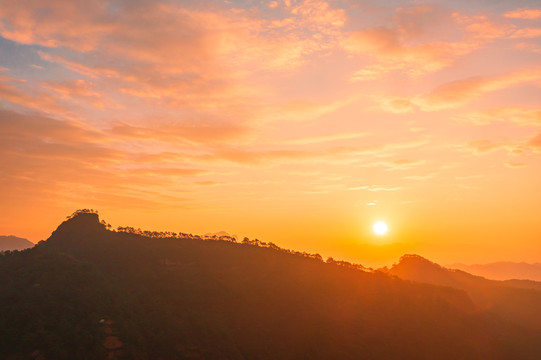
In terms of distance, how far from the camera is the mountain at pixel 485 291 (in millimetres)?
113062

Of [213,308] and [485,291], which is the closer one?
[213,308]

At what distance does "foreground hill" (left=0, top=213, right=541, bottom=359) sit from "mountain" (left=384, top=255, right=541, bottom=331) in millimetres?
30925

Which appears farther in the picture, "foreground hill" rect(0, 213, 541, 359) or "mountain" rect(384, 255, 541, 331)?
"mountain" rect(384, 255, 541, 331)

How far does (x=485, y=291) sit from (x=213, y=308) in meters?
132

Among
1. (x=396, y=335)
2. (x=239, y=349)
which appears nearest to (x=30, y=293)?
(x=239, y=349)

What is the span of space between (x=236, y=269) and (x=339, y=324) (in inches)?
1064

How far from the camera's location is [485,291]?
5556 inches

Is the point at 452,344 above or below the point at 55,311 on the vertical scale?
below

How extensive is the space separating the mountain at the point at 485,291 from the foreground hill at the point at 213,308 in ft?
101

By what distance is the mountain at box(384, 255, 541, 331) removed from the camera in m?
113

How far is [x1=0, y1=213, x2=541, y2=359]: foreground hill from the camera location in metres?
46.2

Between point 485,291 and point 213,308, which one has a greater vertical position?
point 213,308

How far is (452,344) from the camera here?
64.2 metres

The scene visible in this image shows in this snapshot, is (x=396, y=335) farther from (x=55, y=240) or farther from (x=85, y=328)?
(x=55, y=240)
